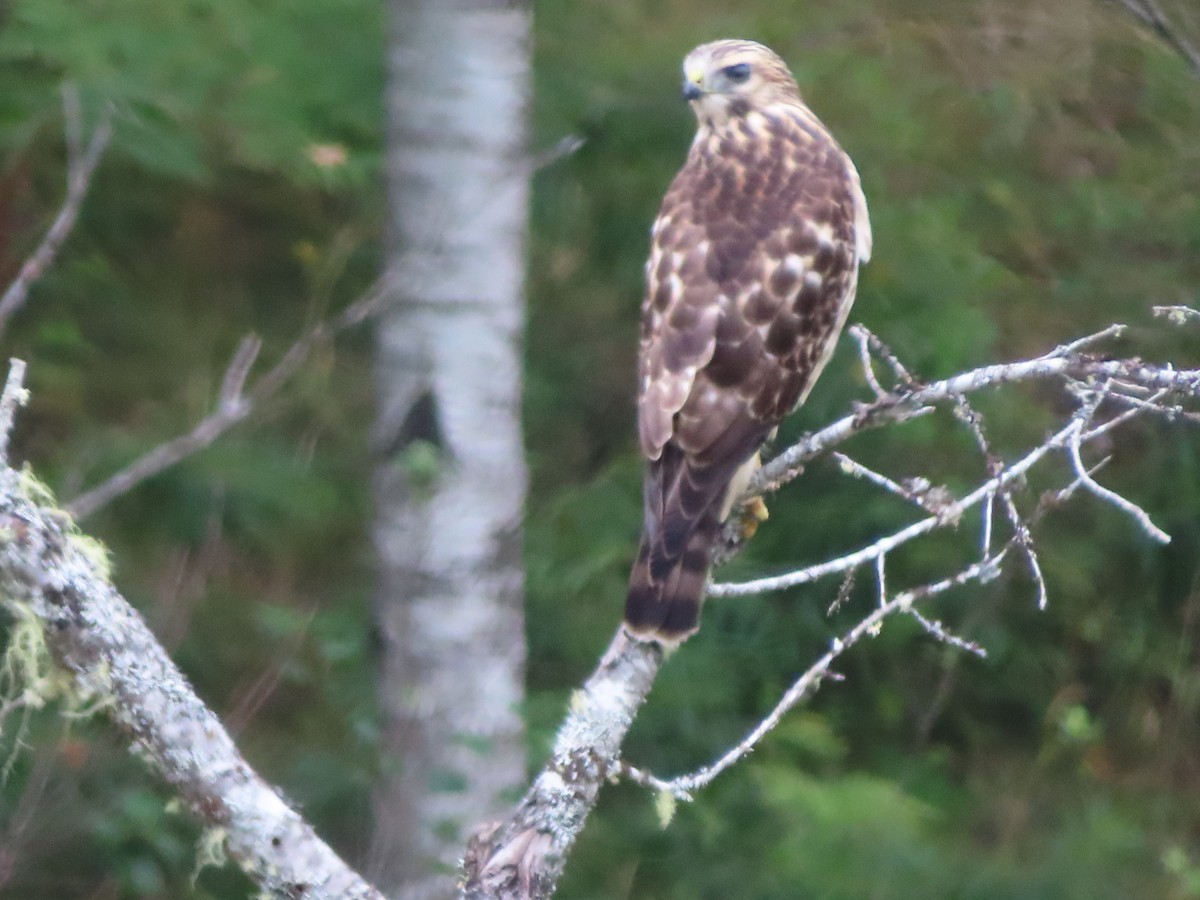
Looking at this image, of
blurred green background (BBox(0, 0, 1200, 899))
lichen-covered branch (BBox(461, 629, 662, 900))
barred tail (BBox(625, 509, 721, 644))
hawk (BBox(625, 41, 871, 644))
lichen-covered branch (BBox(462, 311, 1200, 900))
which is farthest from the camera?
blurred green background (BBox(0, 0, 1200, 899))

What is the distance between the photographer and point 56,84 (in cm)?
400

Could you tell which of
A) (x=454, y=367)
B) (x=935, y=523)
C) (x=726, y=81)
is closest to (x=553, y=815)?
(x=935, y=523)

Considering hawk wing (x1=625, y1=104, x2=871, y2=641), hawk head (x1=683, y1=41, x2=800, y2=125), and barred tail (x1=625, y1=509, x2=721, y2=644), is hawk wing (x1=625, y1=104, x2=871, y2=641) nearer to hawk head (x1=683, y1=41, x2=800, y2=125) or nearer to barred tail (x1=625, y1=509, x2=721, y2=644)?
barred tail (x1=625, y1=509, x2=721, y2=644)

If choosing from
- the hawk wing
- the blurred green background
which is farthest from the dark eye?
the blurred green background

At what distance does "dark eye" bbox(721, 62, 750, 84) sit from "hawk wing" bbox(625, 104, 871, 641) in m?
0.15

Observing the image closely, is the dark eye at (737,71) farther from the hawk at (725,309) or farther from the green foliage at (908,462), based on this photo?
the green foliage at (908,462)

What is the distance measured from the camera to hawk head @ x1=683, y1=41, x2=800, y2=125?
3.84 meters

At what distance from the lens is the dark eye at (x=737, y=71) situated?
384 centimetres

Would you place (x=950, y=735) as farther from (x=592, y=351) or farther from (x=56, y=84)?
(x=56, y=84)

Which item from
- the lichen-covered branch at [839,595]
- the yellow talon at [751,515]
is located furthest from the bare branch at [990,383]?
the yellow talon at [751,515]

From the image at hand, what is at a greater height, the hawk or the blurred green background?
the hawk

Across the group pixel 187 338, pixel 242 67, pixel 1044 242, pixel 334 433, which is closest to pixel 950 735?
pixel 1044 242

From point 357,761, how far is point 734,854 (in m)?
0.87

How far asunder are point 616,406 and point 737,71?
4.20 feet
